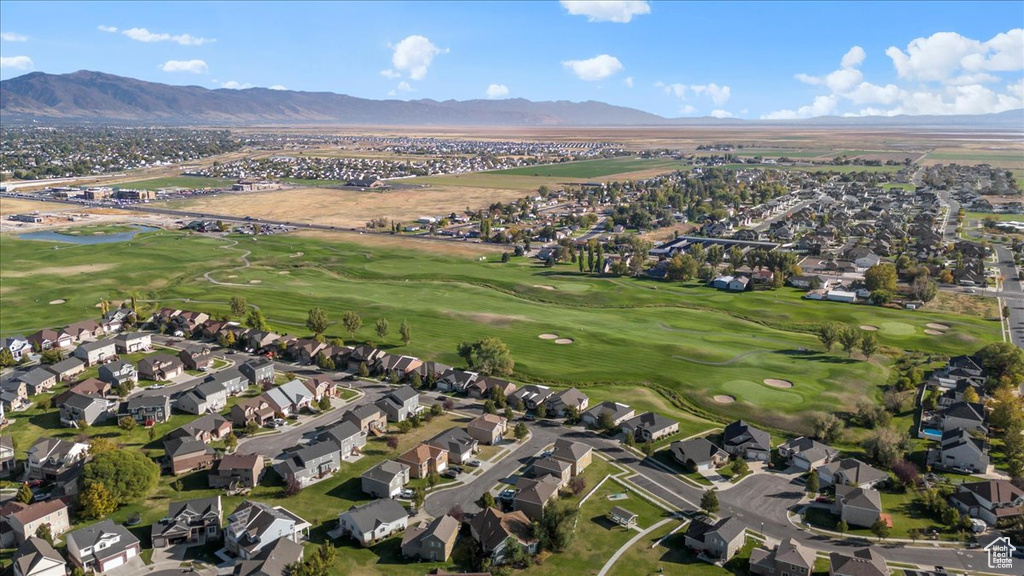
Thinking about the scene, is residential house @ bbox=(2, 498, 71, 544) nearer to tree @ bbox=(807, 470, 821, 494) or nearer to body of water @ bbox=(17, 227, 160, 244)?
tree @ bbox=(807, 470, 821, 494)

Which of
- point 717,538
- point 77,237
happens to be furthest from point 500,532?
point 77,237

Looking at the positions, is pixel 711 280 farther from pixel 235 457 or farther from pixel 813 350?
pixel 235 457

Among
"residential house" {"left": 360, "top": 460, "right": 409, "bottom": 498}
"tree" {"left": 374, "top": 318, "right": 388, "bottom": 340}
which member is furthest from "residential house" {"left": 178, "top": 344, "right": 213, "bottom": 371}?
"residential house" {"left": 360, "top": 460, "right": 409, "bottom": 498}

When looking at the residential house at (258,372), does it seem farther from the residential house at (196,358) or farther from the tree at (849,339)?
the tree at (849,339)

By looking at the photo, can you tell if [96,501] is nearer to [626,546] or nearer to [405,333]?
[626,546]

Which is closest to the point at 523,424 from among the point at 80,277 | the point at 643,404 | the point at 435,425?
the point at 435,425

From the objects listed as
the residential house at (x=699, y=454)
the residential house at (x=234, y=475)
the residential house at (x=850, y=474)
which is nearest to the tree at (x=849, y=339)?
the residential house at (x=850, y=474)
